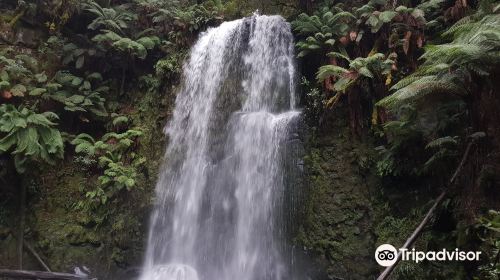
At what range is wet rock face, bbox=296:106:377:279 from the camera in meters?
6.71

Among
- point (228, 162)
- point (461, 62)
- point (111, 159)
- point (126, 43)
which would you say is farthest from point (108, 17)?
point (461, 62)

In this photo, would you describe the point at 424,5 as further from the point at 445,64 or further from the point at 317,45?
the point at 445,64

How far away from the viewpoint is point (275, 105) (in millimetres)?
8914

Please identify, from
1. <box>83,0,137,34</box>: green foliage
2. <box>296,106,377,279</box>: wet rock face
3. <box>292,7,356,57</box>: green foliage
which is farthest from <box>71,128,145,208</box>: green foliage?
<box>292,7,356,57</box>: green foliage

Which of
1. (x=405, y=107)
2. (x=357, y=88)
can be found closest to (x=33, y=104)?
(x=357, y=88)

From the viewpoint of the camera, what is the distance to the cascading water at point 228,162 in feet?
24.8

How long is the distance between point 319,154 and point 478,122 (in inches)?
122

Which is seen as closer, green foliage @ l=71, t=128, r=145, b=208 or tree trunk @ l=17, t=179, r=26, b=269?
tree trunk @ l=17, t=179, r=26, b=269

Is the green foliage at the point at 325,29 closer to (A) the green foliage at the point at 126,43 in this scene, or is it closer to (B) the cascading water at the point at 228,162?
(B) the cascading water at the point at 228,162

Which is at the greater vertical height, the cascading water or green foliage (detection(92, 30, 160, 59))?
green foliage (detection(92, 30, 160, 59))

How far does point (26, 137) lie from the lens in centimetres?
803

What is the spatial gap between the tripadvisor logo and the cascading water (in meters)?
2.19

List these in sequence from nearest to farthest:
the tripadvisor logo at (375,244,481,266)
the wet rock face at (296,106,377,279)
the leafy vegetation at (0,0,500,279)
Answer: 1. the tripadvisor logo at (375,244,481,266)
2. the leafy vegetation at (0,0,500,279)
3. the wet rock face at (296,106,377,279)

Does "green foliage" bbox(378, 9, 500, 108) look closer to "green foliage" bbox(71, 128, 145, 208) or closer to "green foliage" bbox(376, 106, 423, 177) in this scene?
"green foliage" bbox(376, 106, 423, 177)
